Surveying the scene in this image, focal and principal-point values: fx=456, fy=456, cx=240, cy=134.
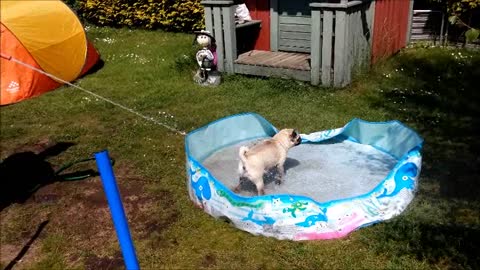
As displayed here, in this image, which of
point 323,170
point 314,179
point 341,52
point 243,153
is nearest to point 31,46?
point 243,153

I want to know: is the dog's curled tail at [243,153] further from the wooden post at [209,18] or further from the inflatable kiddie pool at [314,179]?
the wooden post at [209,18]

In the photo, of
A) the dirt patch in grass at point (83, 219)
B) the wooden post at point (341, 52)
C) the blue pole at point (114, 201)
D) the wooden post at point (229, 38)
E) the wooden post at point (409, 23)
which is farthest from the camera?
the wooden post at point (409, 23)

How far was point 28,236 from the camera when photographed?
581 centimetres

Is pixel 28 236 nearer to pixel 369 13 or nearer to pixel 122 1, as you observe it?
pixel 369 13

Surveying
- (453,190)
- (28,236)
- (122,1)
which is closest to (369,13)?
(453,190)

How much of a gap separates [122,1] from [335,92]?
10.5 metres

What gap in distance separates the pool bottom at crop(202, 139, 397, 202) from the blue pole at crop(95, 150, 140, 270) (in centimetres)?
281

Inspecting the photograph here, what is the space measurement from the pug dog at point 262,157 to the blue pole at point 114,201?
2.29m

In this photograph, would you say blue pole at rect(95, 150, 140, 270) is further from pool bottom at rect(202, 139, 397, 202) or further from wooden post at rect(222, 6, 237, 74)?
wooden post at rect(222, 6, 237, 74)

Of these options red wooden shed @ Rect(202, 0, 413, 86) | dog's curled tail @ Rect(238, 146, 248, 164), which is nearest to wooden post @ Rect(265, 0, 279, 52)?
red wooden shed @ Rect(202, 0, 413, 86)

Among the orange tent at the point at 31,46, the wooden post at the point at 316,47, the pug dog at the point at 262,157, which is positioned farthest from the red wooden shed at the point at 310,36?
the pug dog at the point at 262,157

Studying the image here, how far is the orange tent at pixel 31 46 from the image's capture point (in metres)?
6.37

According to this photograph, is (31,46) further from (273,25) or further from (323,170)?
(273,25)

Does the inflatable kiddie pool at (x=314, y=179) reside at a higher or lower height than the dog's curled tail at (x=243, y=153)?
lower
